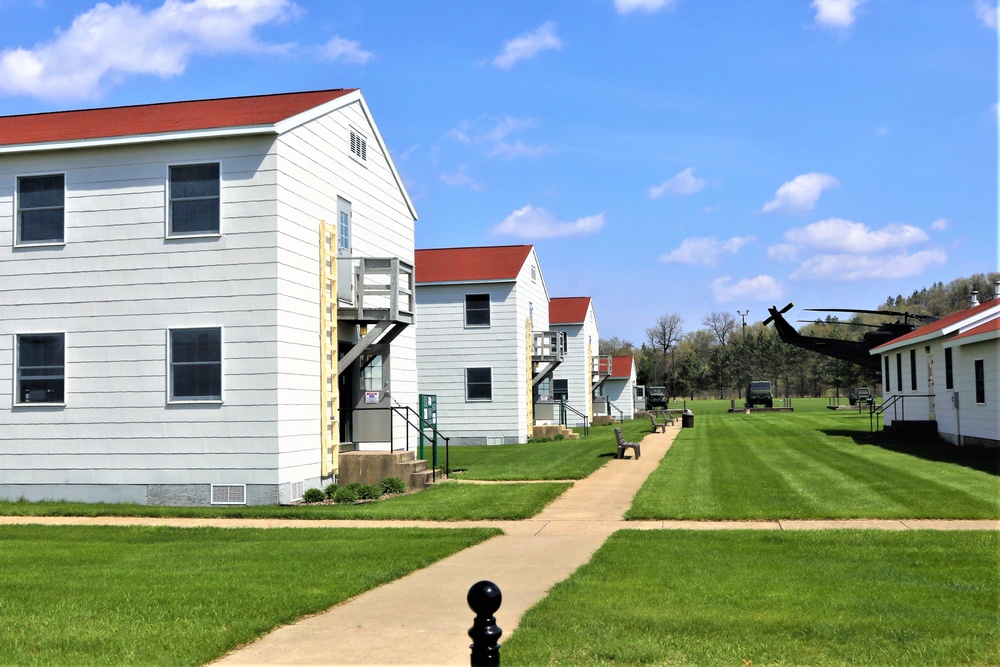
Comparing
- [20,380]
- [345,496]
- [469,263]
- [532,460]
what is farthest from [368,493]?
[469,263]

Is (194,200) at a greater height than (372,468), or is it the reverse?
(194,200)

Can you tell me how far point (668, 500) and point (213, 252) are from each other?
9315 millimetres

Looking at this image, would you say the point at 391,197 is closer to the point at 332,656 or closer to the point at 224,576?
the point at 224,576

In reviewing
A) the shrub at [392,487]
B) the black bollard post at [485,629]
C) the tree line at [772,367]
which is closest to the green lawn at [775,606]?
the black bollard post at [485,629]

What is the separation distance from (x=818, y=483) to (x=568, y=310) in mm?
36627

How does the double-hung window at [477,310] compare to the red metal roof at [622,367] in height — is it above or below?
above

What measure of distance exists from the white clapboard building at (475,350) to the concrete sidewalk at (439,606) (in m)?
21.7

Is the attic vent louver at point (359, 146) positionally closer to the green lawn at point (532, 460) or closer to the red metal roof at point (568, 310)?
the green lawn at point (532, 460)

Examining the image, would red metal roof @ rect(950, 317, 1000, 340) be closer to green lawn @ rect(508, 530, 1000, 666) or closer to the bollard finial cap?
green lawn @ rect(508, 530, 1000, 666)

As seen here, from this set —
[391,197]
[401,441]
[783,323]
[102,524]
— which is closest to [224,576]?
[102,524]

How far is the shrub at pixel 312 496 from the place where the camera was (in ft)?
56.6

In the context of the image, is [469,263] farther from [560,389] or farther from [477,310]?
[560,389]

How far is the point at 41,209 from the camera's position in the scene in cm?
1827

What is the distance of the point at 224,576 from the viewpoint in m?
10.1
